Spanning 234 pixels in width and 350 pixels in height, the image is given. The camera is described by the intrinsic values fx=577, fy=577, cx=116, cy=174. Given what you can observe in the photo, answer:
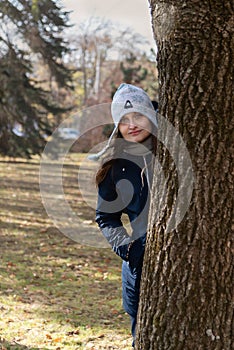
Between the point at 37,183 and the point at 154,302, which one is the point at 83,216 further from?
the point at 154,302

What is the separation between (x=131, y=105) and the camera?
3.31 meters

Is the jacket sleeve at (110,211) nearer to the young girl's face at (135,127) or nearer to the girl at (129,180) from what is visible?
the girl at (129,180)

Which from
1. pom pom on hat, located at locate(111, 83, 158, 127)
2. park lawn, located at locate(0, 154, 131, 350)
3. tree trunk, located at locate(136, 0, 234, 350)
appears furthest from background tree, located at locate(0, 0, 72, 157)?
tree trunk, located at locate(136, 0, 234, 350)

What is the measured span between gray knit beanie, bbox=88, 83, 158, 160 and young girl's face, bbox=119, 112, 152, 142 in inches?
1.1

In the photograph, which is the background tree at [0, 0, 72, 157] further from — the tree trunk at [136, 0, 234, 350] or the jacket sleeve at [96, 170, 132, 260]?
the tree trunk at [136, 0, 234, 350]

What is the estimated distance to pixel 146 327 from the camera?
2.93 m

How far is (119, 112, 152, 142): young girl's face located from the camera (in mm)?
3266

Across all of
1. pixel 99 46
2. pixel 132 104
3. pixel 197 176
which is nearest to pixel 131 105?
pixel 132 104

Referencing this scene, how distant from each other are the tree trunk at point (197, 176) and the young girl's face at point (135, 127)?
0.43 meters

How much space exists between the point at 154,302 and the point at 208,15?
140 cm

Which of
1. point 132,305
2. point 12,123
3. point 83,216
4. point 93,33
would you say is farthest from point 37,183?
point 93,33

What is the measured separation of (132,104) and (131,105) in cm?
1

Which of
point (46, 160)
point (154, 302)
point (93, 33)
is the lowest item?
point (46, 160)

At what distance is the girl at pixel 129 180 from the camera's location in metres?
3.23
